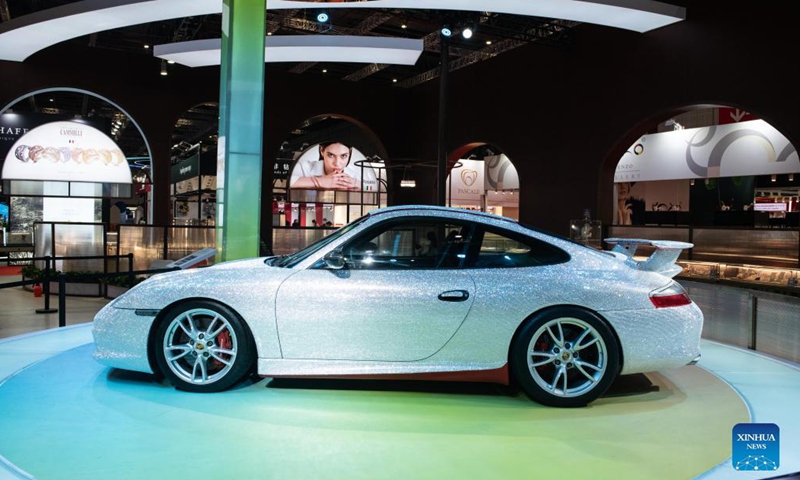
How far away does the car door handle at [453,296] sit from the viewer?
3.48 metres

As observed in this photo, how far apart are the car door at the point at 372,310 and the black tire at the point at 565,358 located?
1.34ft

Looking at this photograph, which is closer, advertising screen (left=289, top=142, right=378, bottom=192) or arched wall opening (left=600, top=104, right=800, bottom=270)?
arched wall opening (left=600, top=104, right=800, bottom=270)

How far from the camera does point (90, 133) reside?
50.3ft

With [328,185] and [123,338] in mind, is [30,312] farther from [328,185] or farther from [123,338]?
[328,185]

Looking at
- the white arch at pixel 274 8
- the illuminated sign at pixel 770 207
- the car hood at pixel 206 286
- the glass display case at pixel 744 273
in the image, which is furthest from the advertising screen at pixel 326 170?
the car hood at pixel 206 286

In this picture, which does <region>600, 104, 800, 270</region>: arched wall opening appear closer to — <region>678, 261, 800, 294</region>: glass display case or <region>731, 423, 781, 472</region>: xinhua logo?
<region>678, 261, 800, 294</region>: glass display case

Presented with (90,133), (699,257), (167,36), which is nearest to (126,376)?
(699,257)

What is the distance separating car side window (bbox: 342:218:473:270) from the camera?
369cm

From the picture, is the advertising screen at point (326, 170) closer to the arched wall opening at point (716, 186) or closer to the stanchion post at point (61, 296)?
the arched wall opening at point (716, 186)

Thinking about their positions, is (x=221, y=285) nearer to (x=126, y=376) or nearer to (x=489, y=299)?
(x=126, y=376)

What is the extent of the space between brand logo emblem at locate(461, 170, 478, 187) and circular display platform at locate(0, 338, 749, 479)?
1706 centimetres

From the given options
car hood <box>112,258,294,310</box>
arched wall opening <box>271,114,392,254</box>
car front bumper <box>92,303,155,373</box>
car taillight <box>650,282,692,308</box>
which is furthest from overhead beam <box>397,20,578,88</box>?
car front bumper <box>92,303,155,373</box>

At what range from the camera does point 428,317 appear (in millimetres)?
3471

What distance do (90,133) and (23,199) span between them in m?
4.93
